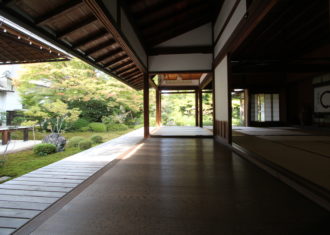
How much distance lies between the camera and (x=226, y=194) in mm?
1667

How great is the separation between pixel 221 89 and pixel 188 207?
3589mm

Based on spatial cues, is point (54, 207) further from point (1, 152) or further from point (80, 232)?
point (1, 152)

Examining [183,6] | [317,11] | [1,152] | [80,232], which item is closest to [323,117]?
[317,11]

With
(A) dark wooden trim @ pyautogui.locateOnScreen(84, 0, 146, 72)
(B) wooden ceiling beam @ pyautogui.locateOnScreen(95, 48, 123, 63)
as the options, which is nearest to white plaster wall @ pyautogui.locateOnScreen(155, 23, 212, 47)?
(B) wooden ceiling beam @ pyautogui.locateOnScreen(95, 48, 123, 63)

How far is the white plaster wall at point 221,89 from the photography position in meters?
4.04

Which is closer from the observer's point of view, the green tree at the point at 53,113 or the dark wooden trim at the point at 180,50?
the dark wooden trim at the point at 180,50

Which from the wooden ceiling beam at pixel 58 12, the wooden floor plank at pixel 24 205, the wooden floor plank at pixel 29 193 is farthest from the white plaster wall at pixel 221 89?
the wooden floor plank at pixel 24 205

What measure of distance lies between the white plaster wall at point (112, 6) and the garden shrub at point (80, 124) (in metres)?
8.74

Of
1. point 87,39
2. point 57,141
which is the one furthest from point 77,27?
point 57,141

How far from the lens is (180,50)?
527 cm

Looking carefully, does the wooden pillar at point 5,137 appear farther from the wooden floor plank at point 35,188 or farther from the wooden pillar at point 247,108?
the wooden pillar at point 247,108

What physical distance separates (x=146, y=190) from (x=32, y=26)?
2410 mm

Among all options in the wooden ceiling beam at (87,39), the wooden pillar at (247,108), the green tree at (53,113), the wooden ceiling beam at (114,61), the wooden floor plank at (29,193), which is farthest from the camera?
the wooden pillar at (247,108)

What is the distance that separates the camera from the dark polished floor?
119 centimetres
